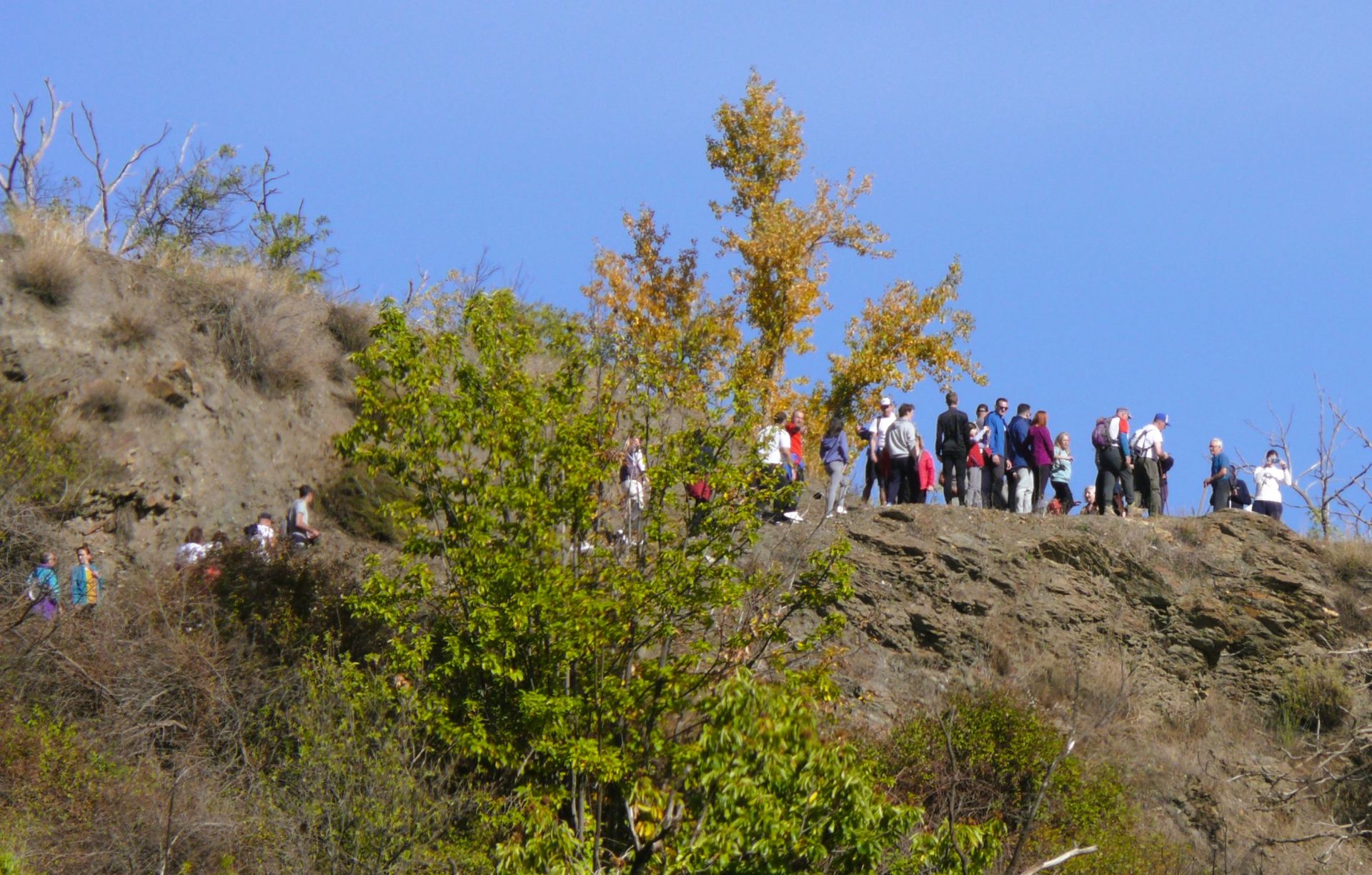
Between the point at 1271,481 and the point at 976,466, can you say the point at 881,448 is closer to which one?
the point at 976,466

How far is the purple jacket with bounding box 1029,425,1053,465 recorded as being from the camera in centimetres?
2383

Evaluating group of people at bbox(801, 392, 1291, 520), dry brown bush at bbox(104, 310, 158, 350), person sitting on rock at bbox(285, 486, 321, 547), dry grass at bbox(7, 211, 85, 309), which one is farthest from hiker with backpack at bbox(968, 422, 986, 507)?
dry grass at bbox(7, 211, 85, 309)

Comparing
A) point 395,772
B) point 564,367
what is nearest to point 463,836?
point 395,772

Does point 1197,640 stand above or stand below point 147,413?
below

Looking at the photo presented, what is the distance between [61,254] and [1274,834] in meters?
21.8

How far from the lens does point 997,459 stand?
24.8 m

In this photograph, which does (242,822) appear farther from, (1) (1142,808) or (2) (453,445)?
(1) (1142,808)

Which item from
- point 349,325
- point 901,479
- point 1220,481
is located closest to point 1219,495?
point 1220,481

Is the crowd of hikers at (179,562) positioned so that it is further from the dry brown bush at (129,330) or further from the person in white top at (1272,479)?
the person in white top at (1272,479)

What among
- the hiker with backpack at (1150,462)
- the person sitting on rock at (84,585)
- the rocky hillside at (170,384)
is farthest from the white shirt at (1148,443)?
the person sitting on rock at (84,585)

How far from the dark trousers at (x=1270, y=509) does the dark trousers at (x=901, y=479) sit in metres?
7.87

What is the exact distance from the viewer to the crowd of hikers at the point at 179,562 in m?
18.2

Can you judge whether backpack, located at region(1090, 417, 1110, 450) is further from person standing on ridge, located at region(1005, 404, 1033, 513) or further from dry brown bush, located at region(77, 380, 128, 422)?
dry brown bush, located at region(77, 380, 128, 422)

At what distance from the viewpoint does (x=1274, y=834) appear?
22250 mm
